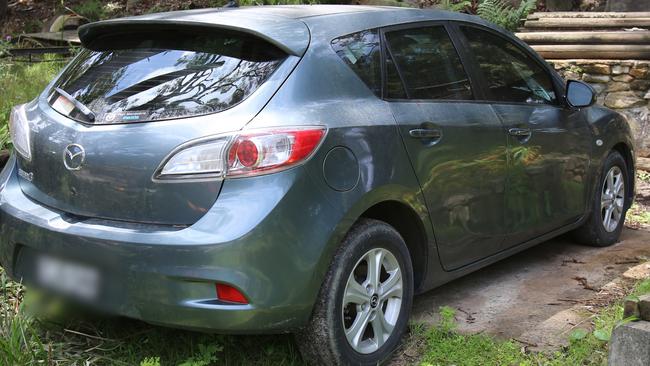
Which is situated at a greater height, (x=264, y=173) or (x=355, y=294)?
(x=264, y=173)

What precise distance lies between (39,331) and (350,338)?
1.62 m

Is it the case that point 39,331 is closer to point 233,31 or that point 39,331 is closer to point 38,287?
point 38,287

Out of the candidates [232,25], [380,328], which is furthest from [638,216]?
[232,25]

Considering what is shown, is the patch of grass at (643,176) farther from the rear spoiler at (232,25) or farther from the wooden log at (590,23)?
the rear spoiler at (232,25)

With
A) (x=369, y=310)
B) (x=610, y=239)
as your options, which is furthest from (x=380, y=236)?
(x=610, y=239)

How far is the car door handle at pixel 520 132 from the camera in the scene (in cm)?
435

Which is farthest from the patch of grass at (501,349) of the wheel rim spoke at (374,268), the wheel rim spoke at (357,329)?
the wheel rim spoke at (374,268)

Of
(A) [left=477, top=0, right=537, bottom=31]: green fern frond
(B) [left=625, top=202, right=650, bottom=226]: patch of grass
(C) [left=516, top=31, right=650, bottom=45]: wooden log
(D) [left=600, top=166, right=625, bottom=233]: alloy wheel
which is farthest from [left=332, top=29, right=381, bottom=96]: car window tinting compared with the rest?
(A) [left=477, top=0, right=537, bottom=31]: green fern frond

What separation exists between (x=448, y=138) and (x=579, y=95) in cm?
162

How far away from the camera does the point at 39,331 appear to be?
3730 mm

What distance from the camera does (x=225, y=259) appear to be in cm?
289

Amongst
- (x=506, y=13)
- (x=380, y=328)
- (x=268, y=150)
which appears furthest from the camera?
(x=506, y=13)

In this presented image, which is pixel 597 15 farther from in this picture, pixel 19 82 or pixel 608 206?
pixel 19 82

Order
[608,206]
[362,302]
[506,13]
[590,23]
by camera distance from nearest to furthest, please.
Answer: [362,302] → [608,206] → [590,23] → [506,13]
